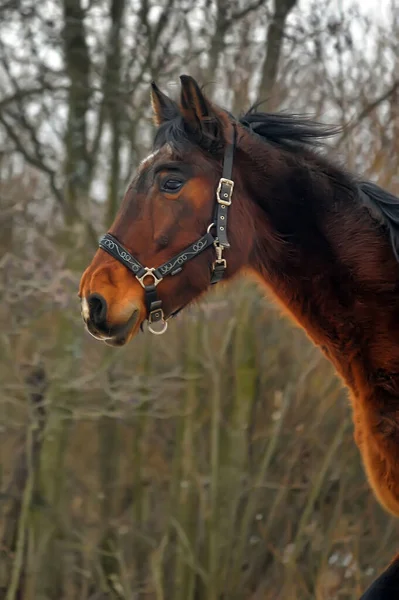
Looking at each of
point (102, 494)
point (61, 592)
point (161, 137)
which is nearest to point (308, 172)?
point (161, 137)

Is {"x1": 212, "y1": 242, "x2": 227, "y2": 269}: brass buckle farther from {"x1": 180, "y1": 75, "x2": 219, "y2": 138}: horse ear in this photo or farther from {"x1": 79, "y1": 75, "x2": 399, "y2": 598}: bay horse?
{"x1": 180, "y1": 75, "x2": 219, "y2": 138}: horse ear

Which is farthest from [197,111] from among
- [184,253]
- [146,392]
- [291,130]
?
[146,392]

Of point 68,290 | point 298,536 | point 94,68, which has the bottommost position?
point 298,536

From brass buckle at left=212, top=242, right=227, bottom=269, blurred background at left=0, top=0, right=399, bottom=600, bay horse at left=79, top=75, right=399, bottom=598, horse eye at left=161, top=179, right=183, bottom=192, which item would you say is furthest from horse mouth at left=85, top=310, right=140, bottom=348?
blurred background at left=0, top=0, right=399, bottom=600

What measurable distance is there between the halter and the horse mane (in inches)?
5.7

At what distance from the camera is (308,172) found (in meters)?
3.04

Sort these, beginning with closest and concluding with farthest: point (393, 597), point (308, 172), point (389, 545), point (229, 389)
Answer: point (393, 597) → point (308, 172) → point (389, 545) → point (229, 389)

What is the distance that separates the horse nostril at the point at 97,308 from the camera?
2.79m

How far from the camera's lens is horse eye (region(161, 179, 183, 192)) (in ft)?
9.73

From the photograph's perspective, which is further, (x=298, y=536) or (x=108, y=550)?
(x=108, y=550)

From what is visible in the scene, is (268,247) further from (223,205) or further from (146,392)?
(146,392)

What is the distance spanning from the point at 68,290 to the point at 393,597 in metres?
4.78

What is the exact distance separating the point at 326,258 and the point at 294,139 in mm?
535

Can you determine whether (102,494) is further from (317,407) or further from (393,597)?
(393,597)
